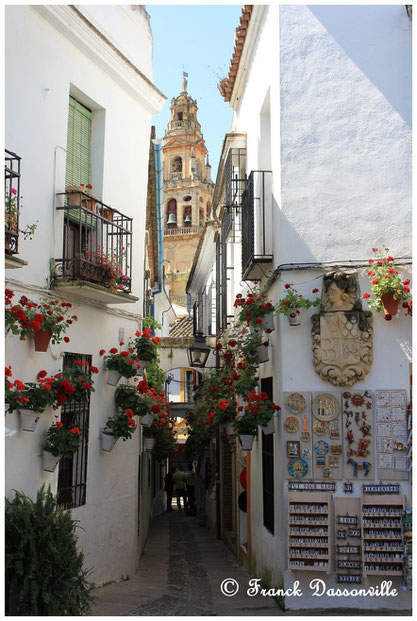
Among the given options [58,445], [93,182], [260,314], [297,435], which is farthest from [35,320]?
[93,182]

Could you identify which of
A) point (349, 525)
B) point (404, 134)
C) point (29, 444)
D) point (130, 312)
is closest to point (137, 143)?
point (130, 312)

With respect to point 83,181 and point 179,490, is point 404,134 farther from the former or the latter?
point 179,490

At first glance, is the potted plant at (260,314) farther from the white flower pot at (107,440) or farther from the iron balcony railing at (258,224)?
the white flower pot at (107,440)

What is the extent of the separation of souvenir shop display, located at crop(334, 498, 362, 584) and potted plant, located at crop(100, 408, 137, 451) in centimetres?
306

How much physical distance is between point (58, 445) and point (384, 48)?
19.4 ft

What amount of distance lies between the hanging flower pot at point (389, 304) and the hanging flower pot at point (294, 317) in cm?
93

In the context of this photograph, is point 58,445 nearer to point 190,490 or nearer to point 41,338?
point 41,338

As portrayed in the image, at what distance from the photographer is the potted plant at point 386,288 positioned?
718 centimetres

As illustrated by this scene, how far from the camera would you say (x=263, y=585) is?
8633 mm

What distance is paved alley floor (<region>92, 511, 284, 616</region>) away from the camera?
7504 millimetres

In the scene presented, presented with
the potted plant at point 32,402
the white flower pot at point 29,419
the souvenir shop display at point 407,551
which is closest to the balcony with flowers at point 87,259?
the potted plant at point 32,402

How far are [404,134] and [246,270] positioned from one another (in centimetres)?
265

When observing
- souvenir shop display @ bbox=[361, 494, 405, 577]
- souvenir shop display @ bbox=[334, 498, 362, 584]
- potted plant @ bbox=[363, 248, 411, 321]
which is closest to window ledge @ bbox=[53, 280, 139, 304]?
potted plant @ bbox=[363, 248, 411, 321]

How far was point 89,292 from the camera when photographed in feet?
27.2
